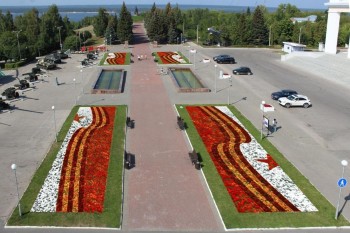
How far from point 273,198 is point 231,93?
76.1 ft

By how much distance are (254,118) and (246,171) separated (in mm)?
11143

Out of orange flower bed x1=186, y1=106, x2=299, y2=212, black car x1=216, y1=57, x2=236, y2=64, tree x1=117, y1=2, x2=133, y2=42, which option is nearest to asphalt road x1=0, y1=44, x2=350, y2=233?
orange flower bed x1=186, y1=106, x2=299, y2=212

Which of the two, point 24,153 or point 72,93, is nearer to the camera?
point 24,153

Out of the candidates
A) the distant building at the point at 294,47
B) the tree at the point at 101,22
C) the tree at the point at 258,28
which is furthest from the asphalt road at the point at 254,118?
the tree at the point at 101,22

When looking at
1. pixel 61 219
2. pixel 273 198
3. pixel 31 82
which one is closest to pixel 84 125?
pixel 61 219

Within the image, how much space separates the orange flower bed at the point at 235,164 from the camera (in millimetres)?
19375

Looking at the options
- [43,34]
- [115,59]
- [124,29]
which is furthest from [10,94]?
[124,29]

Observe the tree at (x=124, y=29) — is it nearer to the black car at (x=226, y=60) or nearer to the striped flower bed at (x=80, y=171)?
the black car at (x=226, y=60)

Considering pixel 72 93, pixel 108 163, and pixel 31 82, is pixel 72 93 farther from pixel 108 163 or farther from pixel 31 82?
pixel 108 163

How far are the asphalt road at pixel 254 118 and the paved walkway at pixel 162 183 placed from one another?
405cm

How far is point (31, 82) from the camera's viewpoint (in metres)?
47.9

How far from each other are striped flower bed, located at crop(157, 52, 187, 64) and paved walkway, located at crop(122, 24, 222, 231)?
1130 inches

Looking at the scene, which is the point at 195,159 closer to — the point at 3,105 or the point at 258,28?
the point at 3,105

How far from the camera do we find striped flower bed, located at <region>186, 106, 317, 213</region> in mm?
19375
